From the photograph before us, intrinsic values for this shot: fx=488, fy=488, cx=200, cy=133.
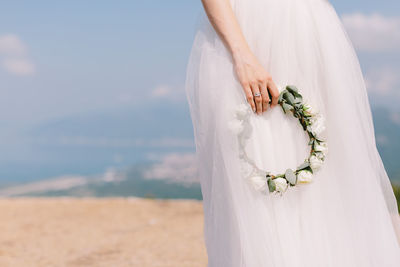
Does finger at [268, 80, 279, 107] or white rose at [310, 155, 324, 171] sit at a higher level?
finger at [268, 80, 279, 107]

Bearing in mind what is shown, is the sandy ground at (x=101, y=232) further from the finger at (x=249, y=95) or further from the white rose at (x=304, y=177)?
the finger at (x=249, y=95)

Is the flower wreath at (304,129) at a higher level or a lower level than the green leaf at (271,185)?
higher

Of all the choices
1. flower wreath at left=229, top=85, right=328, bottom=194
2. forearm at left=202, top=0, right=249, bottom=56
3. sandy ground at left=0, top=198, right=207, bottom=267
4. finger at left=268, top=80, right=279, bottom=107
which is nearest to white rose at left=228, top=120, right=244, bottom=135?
flower wreath at left=229, top=85, right=328, bottom=194

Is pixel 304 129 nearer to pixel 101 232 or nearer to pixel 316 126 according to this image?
pixel 316 126

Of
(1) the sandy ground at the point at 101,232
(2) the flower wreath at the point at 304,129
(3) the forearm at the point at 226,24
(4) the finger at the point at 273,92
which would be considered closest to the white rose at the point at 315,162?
(2) the flower wreath at the point at 304,129

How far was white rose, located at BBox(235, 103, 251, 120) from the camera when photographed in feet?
5.86

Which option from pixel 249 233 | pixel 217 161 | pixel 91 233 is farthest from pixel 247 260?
pixel 91 233

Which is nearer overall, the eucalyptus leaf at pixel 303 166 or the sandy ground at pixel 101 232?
the eucalyptus leaf at pixel 303 166

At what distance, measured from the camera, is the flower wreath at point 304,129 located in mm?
1771

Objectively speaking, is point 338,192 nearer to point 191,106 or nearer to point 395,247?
point 395,247

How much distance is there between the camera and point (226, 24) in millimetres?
1855

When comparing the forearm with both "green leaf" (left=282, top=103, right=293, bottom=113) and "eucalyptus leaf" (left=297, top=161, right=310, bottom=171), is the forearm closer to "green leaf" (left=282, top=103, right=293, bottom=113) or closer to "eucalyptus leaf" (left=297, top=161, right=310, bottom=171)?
"green leaf" (left=282, top=103, right=293, bottom=113)

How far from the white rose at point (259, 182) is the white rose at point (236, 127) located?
0.18 meters

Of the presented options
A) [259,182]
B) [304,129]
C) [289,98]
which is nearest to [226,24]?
[289,98]
